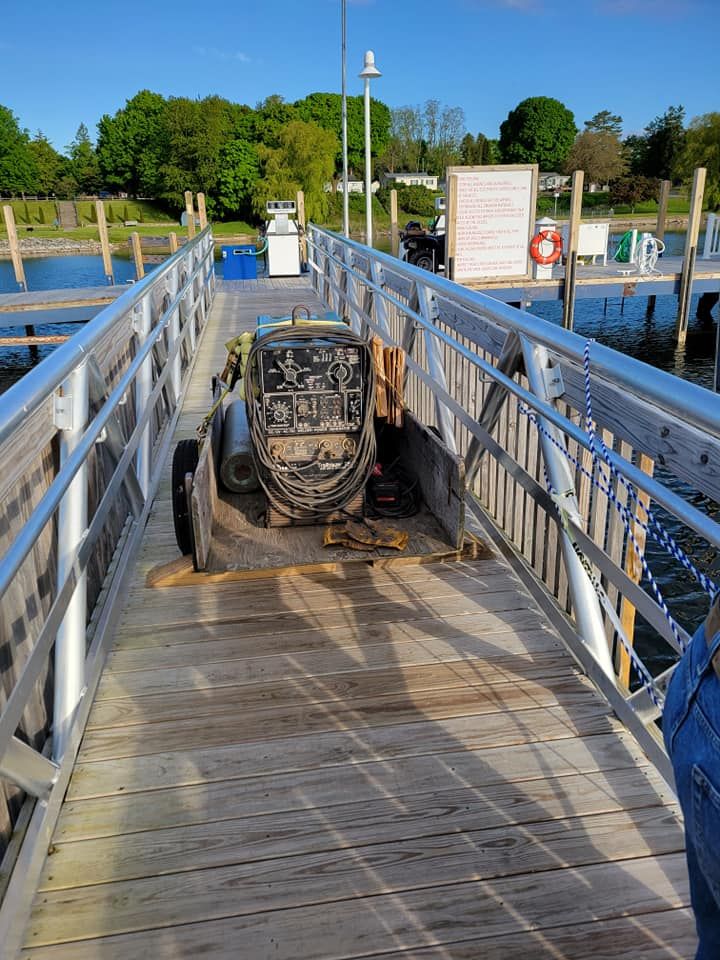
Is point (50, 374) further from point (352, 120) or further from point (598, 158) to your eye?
point (352, 120)

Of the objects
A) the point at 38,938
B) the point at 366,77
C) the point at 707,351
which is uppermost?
the point at 366,77

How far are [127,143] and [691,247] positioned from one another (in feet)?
313

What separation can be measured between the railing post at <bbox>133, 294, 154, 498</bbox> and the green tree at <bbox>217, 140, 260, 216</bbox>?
7651 cm

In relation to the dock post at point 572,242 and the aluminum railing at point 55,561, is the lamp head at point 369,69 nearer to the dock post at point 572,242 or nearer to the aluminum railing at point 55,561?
the dock post at point 572,242

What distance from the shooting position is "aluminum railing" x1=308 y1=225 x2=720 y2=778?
1806 mm

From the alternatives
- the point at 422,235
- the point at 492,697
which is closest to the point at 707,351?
the point at 422,235

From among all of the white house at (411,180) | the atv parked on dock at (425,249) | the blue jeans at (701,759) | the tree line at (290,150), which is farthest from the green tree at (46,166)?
the blue jeans at (701,759)

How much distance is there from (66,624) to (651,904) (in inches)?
70.4

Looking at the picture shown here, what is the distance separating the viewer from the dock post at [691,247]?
16953 mm

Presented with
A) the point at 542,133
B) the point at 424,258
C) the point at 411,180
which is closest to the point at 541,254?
the point at 424,258

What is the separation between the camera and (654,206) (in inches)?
3145

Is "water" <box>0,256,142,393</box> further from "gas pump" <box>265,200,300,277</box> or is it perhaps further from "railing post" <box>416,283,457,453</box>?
"railing post" <box>416,283,457,453</box>

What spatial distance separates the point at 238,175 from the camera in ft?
253

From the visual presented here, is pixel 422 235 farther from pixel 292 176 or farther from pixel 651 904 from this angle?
pixel 292 176
